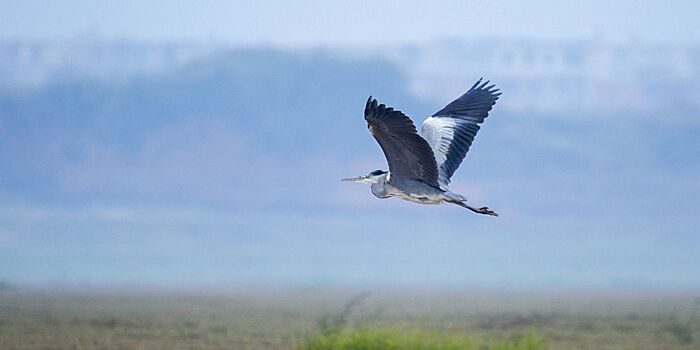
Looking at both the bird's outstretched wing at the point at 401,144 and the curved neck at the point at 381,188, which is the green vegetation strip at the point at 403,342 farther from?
the bird's outstretched wing at the point at 401,144

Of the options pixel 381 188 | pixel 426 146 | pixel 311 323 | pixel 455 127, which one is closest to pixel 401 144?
pixel 426 146

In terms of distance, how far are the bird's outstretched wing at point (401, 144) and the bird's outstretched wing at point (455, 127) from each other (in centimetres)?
52

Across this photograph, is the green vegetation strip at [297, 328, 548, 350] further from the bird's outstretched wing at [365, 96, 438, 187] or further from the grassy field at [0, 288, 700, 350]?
the bird's outstretched wing at [365, 96, 438, 187]

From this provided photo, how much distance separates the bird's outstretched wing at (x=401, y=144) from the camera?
43.2 ft

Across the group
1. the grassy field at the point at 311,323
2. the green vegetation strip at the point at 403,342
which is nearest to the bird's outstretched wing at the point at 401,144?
the green vegetation strip at the point at 403,342

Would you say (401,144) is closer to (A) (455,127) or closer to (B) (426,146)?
(B) (426,146)

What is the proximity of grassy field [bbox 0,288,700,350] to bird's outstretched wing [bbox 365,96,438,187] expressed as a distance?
192 centimetres

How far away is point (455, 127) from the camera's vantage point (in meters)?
15.3

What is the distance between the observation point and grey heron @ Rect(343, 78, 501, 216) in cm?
1330

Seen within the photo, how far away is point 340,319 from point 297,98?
8989cm

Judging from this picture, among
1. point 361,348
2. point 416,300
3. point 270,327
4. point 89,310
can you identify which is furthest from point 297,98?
point 361,348

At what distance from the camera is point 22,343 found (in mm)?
31531

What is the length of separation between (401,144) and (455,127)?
71.5 inches

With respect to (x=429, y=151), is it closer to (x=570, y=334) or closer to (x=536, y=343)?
(x=536, y=343)
